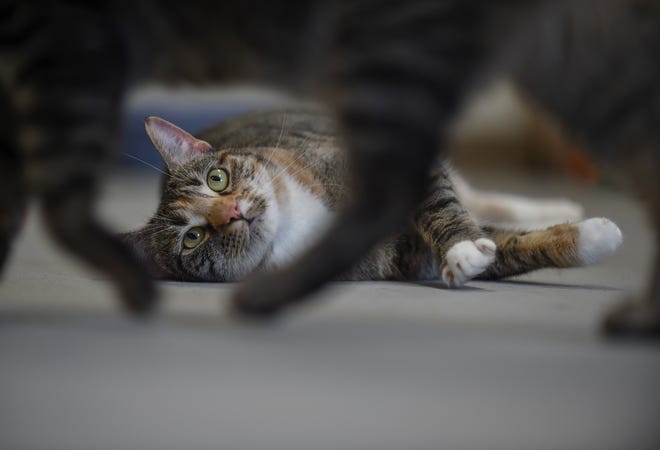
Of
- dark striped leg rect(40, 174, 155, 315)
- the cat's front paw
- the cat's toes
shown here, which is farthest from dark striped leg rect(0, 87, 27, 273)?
the cat's toes

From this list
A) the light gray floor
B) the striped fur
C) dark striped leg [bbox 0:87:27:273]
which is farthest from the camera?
dark striped leg [bbox 0:87:27:273]

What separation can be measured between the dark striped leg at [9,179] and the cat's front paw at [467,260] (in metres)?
0.91

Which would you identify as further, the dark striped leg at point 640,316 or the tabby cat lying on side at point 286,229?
the tabby cat lying on side at point 286,229

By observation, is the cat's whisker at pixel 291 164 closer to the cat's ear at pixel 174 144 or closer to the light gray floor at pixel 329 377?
the cat's ear at pixel 174 144

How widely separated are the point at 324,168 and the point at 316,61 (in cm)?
78

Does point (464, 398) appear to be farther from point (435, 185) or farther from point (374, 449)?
point (435, 185)

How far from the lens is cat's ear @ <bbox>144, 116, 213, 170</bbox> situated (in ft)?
6.69

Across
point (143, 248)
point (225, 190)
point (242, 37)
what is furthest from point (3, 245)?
point (242, 37)

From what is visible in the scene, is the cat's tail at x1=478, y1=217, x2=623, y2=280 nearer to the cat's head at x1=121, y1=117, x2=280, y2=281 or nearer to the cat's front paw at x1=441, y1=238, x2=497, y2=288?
the cat's front paw at x1=441, y1=238, x2=497, y2=288

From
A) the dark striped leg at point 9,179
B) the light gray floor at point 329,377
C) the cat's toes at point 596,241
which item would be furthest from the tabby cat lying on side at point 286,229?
the dark striped leg at point 9,179

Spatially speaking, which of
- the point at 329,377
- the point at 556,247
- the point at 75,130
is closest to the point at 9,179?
the point at 75,130

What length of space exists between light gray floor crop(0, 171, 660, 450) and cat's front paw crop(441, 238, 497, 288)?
13cm

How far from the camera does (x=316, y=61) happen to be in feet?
4.57

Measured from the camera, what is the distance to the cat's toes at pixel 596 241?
1.77m
